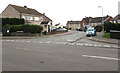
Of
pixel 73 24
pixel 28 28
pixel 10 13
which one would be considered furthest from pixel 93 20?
pixel 28 28

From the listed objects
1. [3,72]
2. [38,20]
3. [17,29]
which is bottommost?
[3,72]

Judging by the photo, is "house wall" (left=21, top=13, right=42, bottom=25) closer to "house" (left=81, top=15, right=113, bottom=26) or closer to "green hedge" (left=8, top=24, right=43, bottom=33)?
"green hedge" (left=8, top=24, right=43, bottom=33)

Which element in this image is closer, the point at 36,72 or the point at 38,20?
the point at 36,72

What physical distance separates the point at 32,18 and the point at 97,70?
175ft

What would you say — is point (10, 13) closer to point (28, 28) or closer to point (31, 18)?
point (31, 18)

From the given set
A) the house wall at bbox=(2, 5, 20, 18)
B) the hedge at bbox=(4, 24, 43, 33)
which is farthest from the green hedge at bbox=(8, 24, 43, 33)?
the house wall at bbox=(2, 5, 20, 18)

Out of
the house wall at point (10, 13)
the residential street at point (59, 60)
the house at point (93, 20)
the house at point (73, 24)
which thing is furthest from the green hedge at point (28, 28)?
the house at point (73, 24)

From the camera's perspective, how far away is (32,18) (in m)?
57.7

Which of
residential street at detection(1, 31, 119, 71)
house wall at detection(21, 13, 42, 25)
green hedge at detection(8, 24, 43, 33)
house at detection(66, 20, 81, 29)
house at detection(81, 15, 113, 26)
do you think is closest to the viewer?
residential street at detection(1, 31, 119, 71)

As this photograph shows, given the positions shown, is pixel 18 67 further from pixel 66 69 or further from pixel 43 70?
pixel 66 69

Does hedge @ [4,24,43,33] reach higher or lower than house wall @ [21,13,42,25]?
lower

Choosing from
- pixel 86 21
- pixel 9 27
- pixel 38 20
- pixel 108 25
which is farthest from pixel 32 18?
pixel 86 21

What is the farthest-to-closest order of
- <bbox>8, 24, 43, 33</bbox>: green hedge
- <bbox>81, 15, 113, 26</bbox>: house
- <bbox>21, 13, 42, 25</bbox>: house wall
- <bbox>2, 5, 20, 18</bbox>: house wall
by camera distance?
1. <bbox>81, 15, 113, 26</bbox>: house
2. <bbox>21, 13, 42, 25</bbox>: house wall
3. <bbox>2, 5, 20, 18</bbox>: house wall
4. <bbox>8, 24, 43, 33</bbox>: green hedge

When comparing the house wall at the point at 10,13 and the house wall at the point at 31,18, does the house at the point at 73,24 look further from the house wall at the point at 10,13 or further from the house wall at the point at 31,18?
the house wall at the point at 10,13
